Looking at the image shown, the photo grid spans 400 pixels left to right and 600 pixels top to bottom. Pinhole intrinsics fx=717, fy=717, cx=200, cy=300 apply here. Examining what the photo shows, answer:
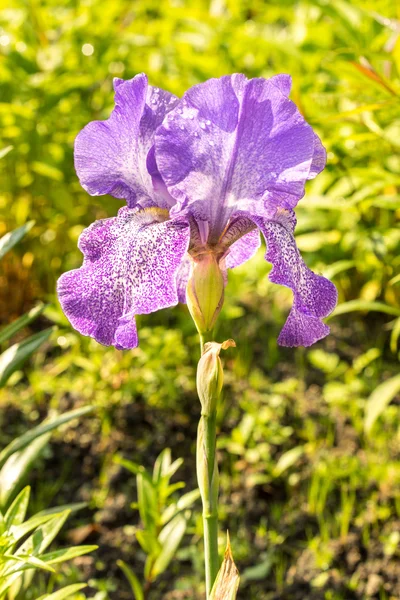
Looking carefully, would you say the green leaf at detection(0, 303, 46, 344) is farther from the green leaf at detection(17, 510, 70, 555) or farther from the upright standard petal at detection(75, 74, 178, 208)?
the upright standard petal at detection(75, 74, 178, 208)

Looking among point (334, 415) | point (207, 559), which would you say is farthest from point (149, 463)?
point (207, 559)

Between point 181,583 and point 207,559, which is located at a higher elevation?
point 207,559

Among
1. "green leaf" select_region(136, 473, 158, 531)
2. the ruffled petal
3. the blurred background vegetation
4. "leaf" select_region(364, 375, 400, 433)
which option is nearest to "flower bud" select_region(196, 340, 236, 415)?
the ruffled petal

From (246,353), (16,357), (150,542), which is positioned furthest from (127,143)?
(246,353)

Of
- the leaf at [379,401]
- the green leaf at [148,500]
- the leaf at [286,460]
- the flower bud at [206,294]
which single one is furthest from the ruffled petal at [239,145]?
the leaf at [286,460]

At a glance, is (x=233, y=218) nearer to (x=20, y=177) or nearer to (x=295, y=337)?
(x=295, y=337)

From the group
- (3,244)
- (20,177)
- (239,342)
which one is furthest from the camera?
(20,177)

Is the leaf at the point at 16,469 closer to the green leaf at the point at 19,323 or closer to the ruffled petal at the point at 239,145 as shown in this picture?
the green leaf at the point at 19,323
